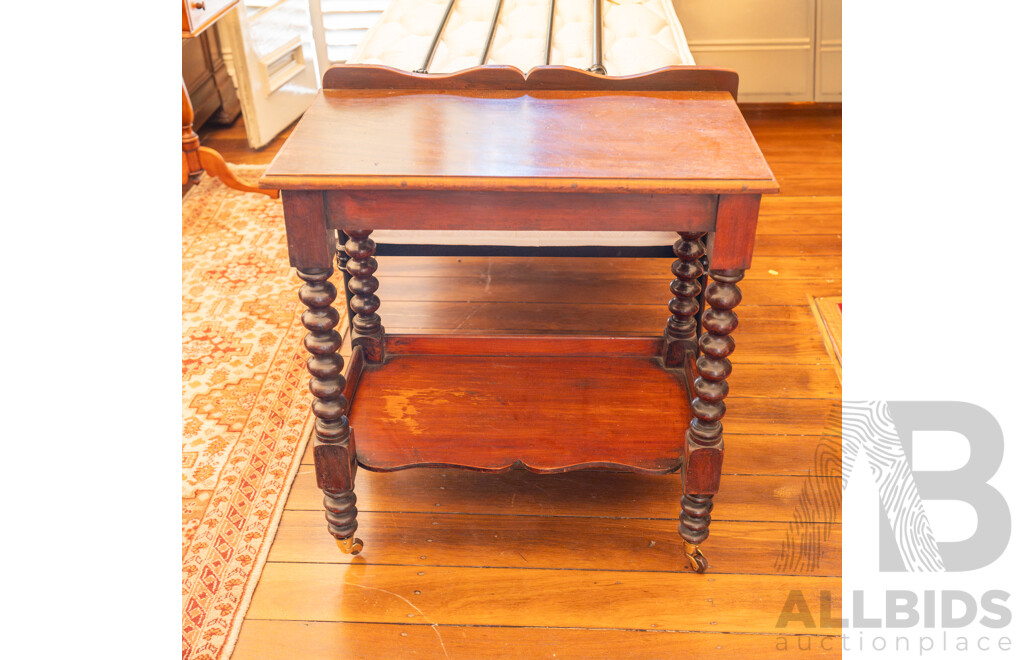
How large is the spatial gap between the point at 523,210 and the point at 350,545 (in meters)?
0.80


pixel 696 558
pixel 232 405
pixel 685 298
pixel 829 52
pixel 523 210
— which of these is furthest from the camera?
pixel 829 52

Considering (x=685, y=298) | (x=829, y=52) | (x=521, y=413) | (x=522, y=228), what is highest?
(x=522, y=228)

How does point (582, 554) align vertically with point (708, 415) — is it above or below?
below

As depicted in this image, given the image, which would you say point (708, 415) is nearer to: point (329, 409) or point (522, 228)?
point (522, 228)

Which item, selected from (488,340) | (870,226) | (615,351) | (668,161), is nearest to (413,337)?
(488,340)

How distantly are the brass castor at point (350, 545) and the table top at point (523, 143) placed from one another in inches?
29.4

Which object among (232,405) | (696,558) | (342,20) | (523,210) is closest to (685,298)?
(696,558)

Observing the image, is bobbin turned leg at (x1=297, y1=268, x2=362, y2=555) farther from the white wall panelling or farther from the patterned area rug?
the white wall panelling

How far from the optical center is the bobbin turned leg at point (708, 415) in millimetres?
1438

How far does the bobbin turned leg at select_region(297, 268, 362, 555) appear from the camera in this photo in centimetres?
148

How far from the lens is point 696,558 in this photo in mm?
1697

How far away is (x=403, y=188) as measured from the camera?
1.34 meters

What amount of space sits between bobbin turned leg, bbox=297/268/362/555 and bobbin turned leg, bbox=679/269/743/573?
657 millimetres

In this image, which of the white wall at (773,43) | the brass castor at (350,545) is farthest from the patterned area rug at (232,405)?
the white wall at (773,43)
